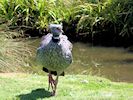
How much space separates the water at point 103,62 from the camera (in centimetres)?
1240

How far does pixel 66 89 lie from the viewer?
8406 mm

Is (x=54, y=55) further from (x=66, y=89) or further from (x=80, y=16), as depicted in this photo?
(x=80, y=16)

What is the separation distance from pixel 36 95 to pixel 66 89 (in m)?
0.67

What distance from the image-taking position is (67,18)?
54.3 feet

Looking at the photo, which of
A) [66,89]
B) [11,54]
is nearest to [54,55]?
[66,89]

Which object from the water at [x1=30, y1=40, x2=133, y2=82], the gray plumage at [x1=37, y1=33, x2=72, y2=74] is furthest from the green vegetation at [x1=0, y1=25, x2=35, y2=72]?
the gray plumage at [x1=37, y1=33, x2=72, y2=74]

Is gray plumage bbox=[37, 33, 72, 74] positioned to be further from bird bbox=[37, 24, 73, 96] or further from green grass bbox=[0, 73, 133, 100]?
green grass bbox=[0, 73, 133, 100]

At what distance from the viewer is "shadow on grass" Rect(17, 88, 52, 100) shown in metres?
7.85

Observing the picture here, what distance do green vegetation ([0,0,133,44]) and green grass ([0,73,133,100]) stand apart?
6363 mm

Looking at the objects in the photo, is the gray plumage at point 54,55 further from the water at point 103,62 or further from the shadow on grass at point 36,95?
the water at point 103,62

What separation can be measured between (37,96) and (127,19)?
8.86 m

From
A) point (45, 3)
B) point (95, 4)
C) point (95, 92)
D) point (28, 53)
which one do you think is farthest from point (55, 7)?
point (95, 92)

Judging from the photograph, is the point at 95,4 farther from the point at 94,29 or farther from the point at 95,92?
the point at 95,92

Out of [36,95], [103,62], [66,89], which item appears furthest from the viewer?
[103,62]
